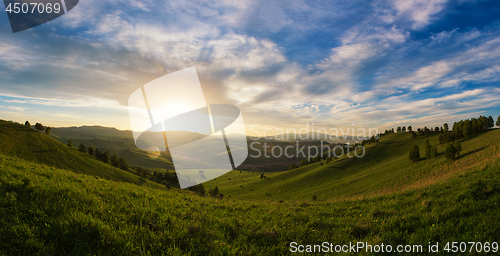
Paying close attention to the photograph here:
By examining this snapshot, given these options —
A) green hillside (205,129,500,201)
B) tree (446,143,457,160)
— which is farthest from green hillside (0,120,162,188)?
tree (446,143,457,160)

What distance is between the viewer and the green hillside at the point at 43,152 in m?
40.7

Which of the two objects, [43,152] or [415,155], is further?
[415,155]

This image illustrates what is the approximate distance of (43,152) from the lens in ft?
145

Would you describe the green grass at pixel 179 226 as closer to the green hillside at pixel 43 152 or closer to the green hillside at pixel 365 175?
the green hillside at pixel 365 175

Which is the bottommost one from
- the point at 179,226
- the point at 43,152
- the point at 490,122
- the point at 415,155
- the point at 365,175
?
the point at 365,175

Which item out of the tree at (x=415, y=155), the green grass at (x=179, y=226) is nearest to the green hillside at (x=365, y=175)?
the tree at (x=415, y=155)

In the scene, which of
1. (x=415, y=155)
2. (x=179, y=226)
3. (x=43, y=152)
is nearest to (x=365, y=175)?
(x=415, y=155)

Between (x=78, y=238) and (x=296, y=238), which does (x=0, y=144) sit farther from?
(x=296, y=238)

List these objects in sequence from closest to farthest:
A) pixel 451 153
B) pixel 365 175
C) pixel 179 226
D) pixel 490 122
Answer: pixel 179 226 < pixel 451 153 < pixel 365 175 < pixel 490 122

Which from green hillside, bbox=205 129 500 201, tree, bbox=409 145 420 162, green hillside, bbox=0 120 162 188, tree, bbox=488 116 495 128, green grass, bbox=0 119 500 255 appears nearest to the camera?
green grass, bbox=0 119 500 255

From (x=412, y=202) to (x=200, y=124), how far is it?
16699mm

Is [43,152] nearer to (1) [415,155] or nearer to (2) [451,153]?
(2) [451,153]

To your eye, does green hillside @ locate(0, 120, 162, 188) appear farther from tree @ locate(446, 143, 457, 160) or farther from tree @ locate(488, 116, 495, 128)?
tree @ locate(488, 116, 495, 128)

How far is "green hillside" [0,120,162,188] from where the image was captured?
134 ft
